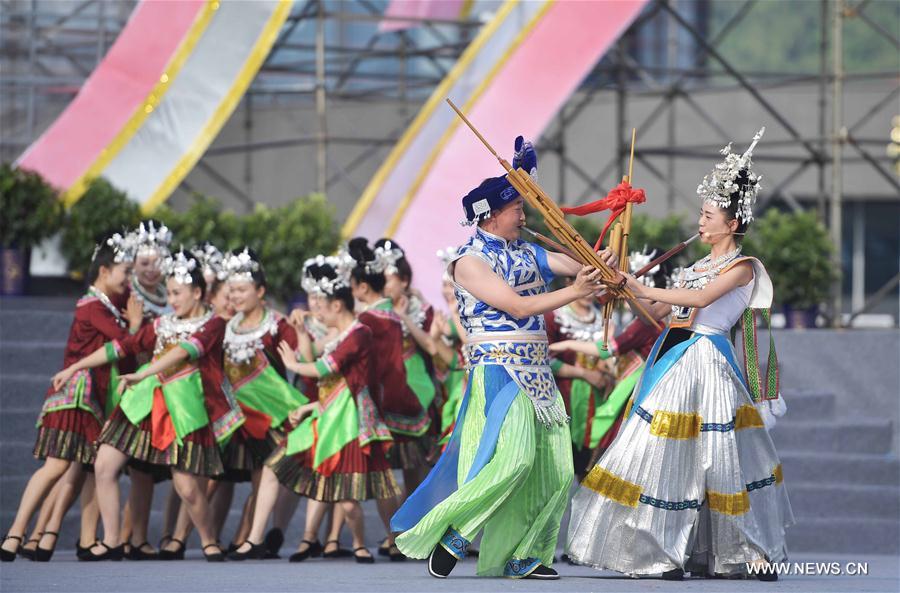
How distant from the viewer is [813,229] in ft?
38.4

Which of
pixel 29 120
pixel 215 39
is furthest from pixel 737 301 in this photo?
pixel 29 120

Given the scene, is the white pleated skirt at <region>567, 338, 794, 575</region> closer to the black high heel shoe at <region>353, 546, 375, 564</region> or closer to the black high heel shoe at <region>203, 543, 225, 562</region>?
the black high heel shoe at <region>353, 546, 375, 564</region>

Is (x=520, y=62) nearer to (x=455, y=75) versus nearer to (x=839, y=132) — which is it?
(x=455, y=75)

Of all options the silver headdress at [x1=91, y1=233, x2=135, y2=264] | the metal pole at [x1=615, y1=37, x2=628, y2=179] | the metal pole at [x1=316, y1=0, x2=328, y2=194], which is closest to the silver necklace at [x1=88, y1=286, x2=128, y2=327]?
the silver headdress at [x1=91, y1=233, x2=135, y2=264]

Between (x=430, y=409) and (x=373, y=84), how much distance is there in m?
9.15

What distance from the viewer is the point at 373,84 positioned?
17125mm

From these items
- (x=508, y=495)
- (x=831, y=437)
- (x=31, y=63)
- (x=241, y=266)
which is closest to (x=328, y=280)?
(x=241, y=266)

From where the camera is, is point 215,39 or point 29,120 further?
point 29,120

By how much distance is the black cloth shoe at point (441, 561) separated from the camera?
612 cm

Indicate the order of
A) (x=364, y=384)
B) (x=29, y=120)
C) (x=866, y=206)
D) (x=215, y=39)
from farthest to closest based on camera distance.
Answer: (x=866, y=206) → (x=29, y=120) → (x=215, y=39) → (x=364, y=384)

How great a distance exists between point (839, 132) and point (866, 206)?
6.55m

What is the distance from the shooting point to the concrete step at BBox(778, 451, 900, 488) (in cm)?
959

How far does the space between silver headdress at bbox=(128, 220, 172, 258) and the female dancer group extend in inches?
0.4

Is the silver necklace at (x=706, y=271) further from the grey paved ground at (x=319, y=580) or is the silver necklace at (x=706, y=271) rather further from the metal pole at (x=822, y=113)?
the metal pole at (x=822, y=113)
